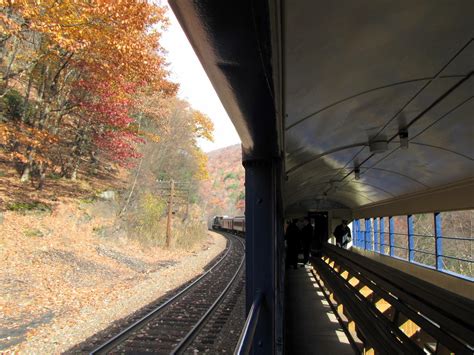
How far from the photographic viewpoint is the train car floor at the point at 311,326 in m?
5.58

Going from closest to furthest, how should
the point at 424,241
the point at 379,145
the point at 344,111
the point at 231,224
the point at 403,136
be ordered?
the point at 344,111, the point at 403,136, the point at 379,145, the point at 424,241, the point at 231,224

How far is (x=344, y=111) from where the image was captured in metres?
4.59

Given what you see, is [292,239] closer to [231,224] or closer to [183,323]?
[183,323]

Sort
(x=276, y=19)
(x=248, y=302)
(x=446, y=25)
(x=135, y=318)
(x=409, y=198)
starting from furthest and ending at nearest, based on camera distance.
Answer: (x=409, y=198) < (x=135, y=318) < (x=248, y=302) < (x=446, y=25) < (x=276, y=19)

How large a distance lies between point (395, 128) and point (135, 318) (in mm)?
6176

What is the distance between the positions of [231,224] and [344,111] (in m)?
37.9

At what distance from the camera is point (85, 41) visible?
9742 millimetres

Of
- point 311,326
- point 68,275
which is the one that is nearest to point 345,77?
point 311,326

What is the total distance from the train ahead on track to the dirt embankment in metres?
18.0

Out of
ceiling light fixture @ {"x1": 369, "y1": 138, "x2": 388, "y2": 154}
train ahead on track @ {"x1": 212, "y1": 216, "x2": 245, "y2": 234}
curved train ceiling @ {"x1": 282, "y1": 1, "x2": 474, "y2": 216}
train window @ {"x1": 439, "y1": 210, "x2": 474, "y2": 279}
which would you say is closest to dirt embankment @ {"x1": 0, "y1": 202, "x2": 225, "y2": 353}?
curved train ceiling @ {"x1": 282, "y1": 1, "x2": 474, "y2": 216}

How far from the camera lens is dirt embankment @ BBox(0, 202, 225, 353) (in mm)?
7184

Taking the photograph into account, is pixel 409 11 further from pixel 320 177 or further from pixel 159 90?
pixel 159 90

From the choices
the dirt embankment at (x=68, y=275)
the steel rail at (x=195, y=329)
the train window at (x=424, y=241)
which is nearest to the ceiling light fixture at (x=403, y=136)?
the steel rail at (x=195, y=329)

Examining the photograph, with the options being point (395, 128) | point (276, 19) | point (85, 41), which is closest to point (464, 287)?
point (395, 128)
